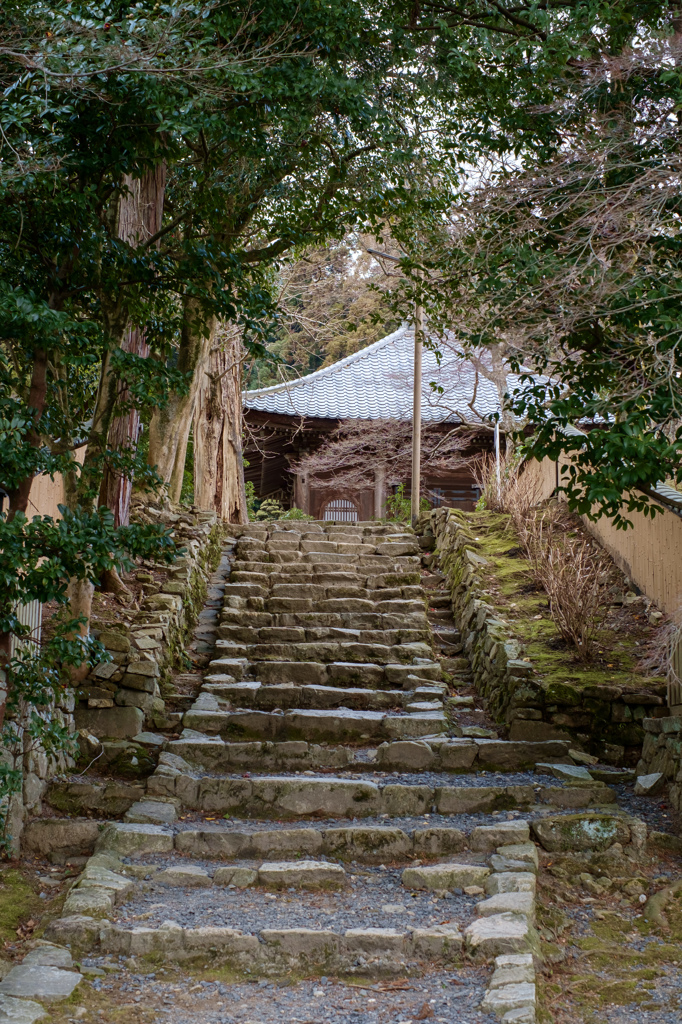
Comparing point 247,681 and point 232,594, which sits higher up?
point 232,594

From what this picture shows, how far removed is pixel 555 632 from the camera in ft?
25.2

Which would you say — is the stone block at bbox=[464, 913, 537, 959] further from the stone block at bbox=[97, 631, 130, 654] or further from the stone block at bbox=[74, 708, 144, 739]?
the stone block at bbox=[97, 631, 130, 654]

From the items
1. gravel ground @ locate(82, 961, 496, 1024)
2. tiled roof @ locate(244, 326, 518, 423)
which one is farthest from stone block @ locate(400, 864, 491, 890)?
tiled roof @ locate(244, 326, 518, 423)

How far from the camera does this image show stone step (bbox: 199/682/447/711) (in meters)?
6.88

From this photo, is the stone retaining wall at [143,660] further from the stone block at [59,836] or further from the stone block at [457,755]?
the stone block at [457,755]

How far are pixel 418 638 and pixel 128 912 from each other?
4.36 m

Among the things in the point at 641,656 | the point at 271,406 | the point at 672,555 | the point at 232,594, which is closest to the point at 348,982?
the point at 641,656

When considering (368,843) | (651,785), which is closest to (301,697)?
(368,843)

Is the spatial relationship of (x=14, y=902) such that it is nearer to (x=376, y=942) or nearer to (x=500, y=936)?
(x=376, y=942)

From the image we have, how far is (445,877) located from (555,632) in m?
3.48

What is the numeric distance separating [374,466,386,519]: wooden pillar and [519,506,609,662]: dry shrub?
7.41 m

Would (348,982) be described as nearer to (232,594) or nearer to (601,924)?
(601,924)

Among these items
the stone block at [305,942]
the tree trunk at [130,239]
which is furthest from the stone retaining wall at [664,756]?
the tree trunk at [130,239]

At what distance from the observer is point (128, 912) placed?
4.27 m
